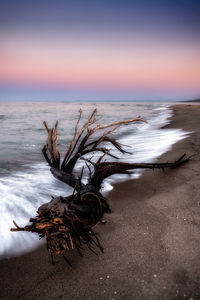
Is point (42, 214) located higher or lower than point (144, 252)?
higher

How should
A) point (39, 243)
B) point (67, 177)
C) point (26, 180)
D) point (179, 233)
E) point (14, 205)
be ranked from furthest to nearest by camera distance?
point (26, 180)
point (67, 177)
point (14, 205)
point (39, 243)
point (179, 233)

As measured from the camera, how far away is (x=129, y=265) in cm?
124

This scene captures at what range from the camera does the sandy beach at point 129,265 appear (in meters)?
1.09

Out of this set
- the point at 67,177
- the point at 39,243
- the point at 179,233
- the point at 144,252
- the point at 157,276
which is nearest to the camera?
the point at 157,276

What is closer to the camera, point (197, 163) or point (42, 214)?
point (42, 214)

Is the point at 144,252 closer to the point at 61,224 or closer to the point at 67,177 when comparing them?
the point at 61,224

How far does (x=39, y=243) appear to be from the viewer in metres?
1.57

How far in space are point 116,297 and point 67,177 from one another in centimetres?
162

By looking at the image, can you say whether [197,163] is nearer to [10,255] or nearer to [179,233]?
[179,233]

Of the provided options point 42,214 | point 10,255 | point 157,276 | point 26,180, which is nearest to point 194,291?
point 157,276

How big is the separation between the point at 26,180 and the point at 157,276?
105 inches

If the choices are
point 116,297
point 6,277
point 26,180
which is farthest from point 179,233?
point 26,180

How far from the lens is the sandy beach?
3.57ft

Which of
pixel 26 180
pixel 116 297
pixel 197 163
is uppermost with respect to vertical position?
pixel 197 163
